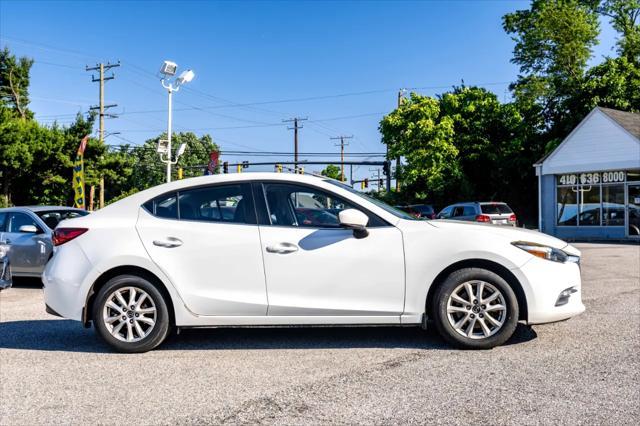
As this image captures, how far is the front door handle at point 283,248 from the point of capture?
5102mm

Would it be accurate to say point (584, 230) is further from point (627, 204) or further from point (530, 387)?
point (530, 387)

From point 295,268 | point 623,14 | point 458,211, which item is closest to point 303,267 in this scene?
point 295,268

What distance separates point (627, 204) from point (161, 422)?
25.0 m

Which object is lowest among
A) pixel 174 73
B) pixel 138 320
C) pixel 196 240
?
pixel 138 320

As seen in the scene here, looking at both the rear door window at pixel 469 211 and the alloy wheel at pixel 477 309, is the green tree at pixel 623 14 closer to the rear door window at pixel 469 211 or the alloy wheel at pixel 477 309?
the rear door window at pixel 469 211

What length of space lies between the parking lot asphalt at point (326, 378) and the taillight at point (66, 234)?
1034mm

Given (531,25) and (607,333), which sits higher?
(531,25)

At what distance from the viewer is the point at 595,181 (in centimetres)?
2591

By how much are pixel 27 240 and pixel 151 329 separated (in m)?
6.19

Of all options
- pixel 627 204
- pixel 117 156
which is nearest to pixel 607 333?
pixel 627 204

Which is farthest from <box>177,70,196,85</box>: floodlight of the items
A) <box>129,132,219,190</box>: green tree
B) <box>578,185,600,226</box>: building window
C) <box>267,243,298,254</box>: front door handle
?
<box>129,132,219,190</box>: green tree

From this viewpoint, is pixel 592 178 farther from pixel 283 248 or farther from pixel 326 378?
pixel 326 378

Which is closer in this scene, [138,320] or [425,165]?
[138,320]

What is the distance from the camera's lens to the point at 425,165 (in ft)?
130
